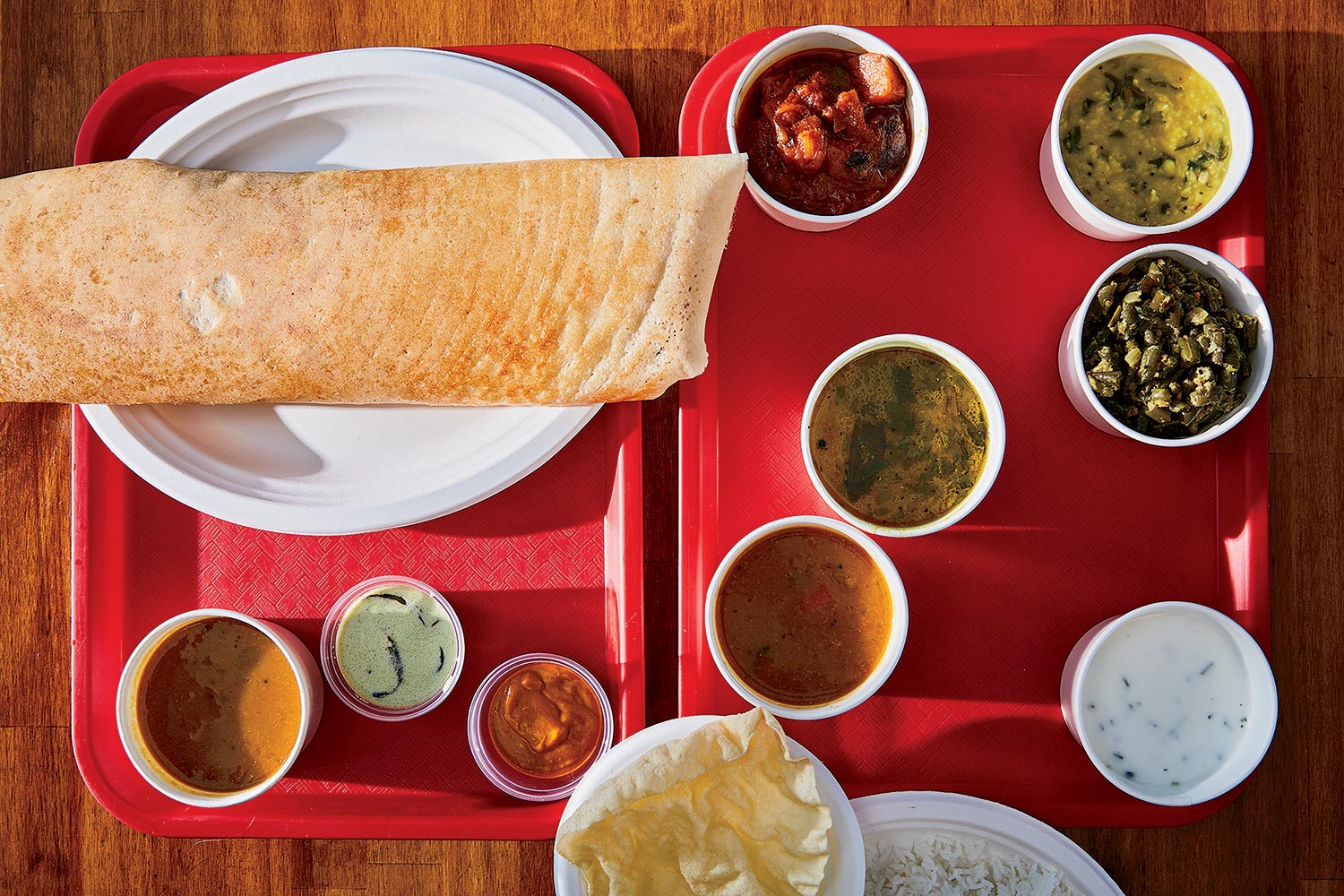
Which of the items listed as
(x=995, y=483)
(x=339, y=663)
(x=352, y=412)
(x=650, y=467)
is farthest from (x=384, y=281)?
(x=995, y=483)

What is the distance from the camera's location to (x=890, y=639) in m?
1.56

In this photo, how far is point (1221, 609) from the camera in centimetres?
169

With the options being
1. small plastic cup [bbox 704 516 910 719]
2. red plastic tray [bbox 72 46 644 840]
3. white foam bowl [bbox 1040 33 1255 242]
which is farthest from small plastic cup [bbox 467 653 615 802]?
white foam bowl [bbox 1040 33 1255 242]

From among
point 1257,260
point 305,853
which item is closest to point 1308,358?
point 1257,260

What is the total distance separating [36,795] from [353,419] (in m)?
1.05

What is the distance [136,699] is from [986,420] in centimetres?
166

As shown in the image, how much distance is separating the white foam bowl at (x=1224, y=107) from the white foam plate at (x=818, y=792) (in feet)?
3.59

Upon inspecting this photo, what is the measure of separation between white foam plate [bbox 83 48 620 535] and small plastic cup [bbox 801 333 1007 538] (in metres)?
0.43

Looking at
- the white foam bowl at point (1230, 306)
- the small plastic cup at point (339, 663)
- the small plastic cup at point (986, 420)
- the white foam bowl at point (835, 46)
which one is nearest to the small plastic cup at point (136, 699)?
the small plastic cup at point (339, 663)

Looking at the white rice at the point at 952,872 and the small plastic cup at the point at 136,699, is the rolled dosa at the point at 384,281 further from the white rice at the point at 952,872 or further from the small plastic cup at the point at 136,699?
the white rice at the point at 952,872

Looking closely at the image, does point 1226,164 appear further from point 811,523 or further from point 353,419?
point 353,419

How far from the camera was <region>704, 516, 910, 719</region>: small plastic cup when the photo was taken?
4.95 ft

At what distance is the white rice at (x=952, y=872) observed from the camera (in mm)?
1586

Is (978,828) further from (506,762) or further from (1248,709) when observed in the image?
(506,762)
